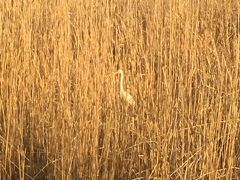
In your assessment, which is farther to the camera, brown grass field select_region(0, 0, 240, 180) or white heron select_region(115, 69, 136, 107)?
white heron select_region(115, 69, 136, 107)

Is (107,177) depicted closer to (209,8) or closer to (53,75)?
(53,75)

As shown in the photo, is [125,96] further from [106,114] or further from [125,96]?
[106,114]

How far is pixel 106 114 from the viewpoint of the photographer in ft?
6.18

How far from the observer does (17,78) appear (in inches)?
82.8

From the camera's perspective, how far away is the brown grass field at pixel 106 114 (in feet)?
A: 5.41

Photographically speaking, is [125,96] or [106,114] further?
[125,96]

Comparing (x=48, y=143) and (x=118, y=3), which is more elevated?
(x=118, y=3)

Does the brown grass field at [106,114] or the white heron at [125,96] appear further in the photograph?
the white heron at [125,96]

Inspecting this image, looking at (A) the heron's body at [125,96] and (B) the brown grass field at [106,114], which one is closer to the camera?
(B) the brown grass field at [106,114]

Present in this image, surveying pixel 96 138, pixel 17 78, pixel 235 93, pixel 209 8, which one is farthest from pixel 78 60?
pixel 209 8

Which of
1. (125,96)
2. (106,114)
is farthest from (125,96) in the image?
(106,114)

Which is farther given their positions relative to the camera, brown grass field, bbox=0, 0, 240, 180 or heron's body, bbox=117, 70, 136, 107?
heron's body, bbox=117, 70, 136, 107

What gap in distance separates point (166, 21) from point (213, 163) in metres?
1.21

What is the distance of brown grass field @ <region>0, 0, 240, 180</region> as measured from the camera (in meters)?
1.65
